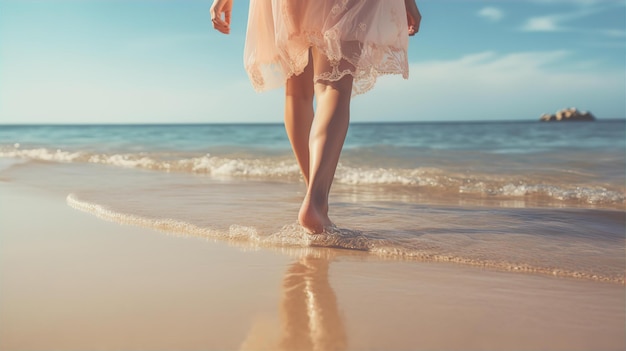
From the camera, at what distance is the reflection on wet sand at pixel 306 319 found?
3.73 feet

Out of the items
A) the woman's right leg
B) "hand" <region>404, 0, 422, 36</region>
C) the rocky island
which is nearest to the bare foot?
the woman's right leg

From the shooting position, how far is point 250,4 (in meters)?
2.44

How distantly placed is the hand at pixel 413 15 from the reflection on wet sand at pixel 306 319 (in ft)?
3.97

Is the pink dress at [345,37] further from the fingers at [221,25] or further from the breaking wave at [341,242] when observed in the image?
the breaking wave at [341,242]

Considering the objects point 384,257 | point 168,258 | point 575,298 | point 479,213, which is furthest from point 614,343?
point 479,213

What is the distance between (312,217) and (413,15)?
3.33 feet

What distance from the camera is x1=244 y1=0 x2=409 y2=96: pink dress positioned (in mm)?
2074

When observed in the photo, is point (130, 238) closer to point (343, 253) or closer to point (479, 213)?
point (343, 253)

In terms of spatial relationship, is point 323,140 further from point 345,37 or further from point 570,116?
point 570,116

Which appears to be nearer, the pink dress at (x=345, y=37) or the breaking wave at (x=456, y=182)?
the pink dress at (x=345, y=37)

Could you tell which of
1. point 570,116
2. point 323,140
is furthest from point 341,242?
point 570,116

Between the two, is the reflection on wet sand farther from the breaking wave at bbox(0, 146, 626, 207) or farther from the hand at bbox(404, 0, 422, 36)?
the breaking wave at bbox(0, 146, 626, 207)

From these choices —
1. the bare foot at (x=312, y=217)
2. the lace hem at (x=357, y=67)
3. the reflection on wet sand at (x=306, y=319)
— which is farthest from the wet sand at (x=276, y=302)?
the lace hem at (x=357, y=67)

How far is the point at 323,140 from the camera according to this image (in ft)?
6.82
